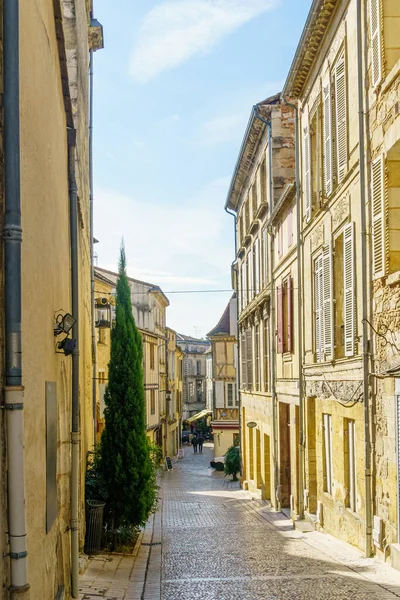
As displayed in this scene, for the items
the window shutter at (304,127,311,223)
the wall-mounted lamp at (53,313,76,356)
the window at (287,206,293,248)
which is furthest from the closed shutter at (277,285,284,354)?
the wall-mounted lamp at (53,313,76,356)

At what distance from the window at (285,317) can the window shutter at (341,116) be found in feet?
17.2

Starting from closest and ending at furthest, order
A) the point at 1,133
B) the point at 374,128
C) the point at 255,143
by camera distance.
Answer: the point at 1,133 < the point at 374,128 < the point at 255,143

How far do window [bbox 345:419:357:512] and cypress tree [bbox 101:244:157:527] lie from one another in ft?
11.2

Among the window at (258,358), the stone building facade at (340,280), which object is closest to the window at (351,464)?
the stone building facade at (340,280)

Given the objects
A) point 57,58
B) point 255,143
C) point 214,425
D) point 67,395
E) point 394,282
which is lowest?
point 214,425

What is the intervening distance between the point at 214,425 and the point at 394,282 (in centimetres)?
3286

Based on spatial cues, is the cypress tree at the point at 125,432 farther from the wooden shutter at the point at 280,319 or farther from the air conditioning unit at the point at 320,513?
the wooden shutter at the point at 280,319

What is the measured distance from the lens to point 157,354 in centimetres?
4412

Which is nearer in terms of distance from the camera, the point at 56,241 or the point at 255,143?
the point at 56,241

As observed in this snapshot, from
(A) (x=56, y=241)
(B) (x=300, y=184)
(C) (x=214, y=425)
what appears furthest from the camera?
(C) (x=214, y=425)

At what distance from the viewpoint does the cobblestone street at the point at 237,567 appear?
9180 millimetres

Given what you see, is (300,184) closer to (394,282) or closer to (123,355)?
(123,355)

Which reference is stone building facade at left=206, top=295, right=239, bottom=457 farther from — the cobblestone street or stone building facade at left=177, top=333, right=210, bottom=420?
stone building facade at left=177, top=333, right=210, bottom=420

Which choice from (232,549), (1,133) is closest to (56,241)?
(1,133)
